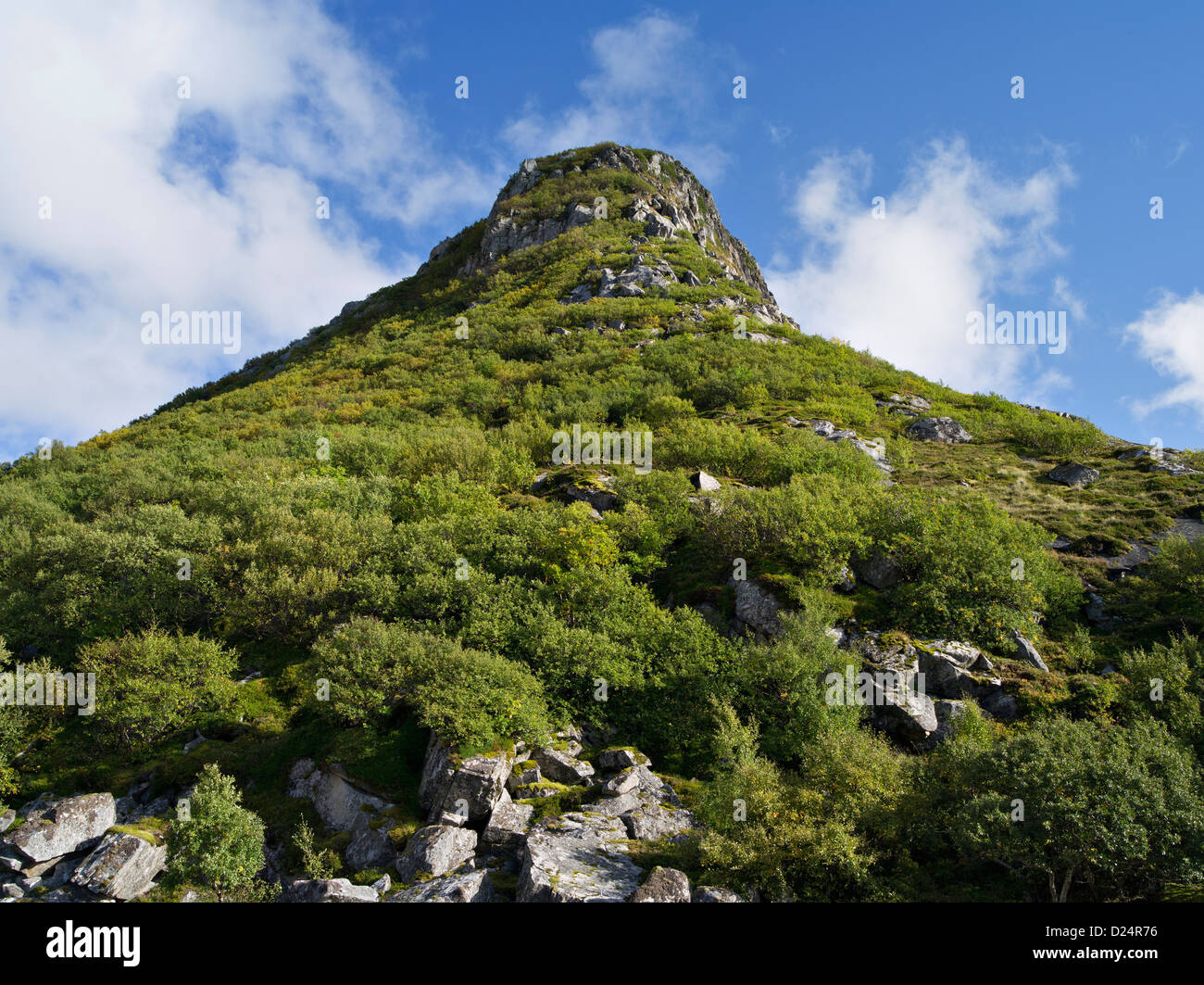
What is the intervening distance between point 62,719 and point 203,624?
6.94m

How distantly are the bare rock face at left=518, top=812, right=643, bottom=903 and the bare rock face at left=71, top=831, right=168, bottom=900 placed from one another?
10.4 m

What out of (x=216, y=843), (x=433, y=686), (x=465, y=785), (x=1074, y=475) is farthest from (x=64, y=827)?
(x=1074, y=475)

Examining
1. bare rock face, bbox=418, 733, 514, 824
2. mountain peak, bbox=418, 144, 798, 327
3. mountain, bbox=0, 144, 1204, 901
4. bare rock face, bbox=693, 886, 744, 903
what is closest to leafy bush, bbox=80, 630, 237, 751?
mountain, bbox=0, 144, 1204, 901

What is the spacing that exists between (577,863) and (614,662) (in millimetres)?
8874

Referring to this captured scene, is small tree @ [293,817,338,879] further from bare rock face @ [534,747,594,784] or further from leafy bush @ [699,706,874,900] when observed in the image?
leafy bush @ [699,706,874,900]

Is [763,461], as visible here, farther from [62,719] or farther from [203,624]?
[62,719]

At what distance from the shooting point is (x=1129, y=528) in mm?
35531

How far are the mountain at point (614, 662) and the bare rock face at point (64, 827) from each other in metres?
0.09

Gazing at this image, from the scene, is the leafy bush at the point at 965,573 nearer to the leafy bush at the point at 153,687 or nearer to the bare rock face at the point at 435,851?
the bare rock face at the point at 435,851

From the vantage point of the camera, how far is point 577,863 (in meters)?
15.2

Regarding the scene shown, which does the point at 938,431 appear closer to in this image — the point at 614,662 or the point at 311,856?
the point at 614,662

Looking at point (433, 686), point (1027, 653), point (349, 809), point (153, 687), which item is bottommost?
point (349, 809)

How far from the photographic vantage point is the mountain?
15.1 meters

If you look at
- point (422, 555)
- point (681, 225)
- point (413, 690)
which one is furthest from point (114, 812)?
point (681, 225)
